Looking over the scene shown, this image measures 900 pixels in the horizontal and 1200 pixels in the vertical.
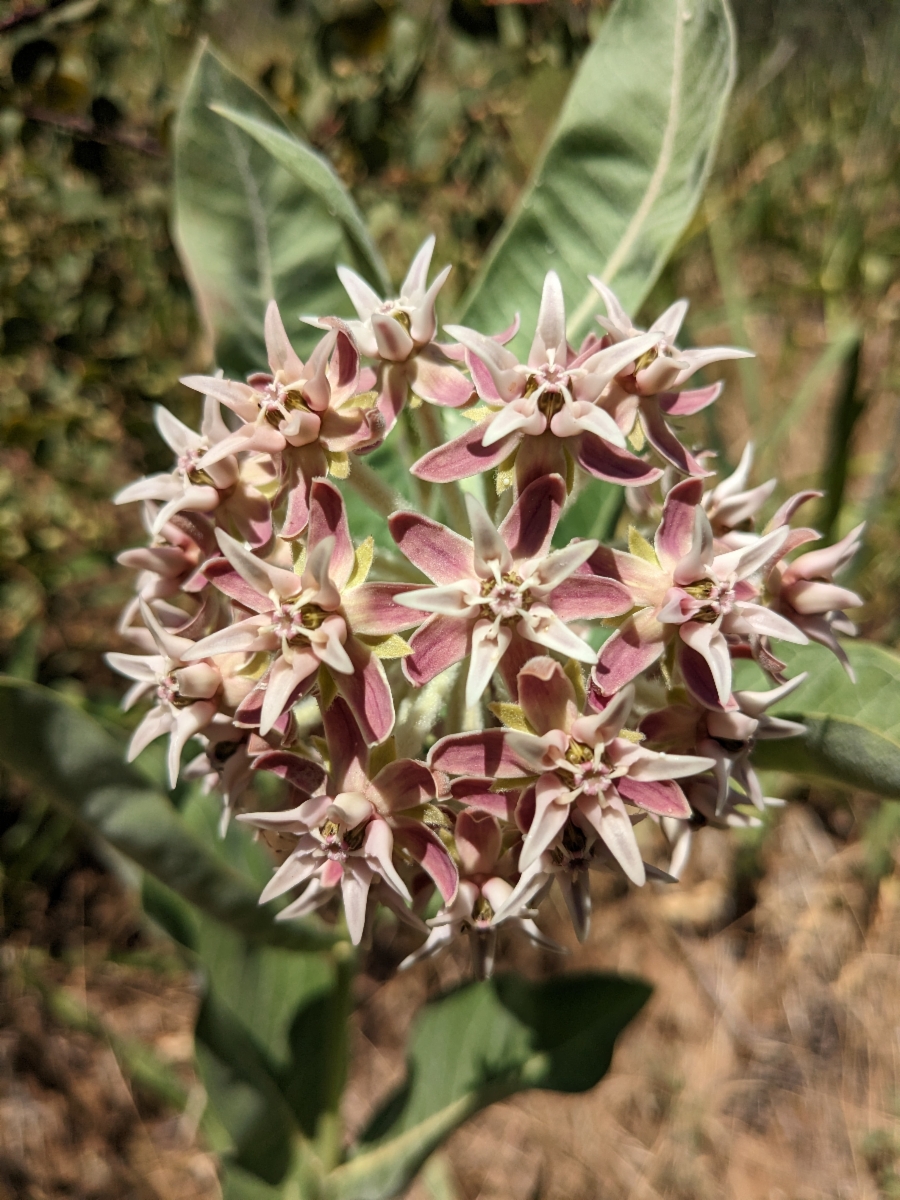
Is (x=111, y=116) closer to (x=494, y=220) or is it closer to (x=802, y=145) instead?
(x=494, y=220)

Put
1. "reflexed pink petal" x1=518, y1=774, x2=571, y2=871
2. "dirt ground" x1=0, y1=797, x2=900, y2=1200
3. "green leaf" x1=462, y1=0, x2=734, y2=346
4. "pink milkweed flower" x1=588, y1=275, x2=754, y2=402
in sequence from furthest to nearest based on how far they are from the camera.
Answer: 1. "dirt ground" x1=0, y1=797, x2=900, y2=1200
2. "green leaf" x1=462, y1=0, x2=734, y2=346
3. "pink milkweed flower" x1=588, y1=275, x2=754, y2=402
4. "reflexed pink petal" x1=518, y1=774, x2=571, y2=871

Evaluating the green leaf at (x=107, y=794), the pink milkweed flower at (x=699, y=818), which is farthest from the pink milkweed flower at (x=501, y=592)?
the green leaf at (x=107, y=794)

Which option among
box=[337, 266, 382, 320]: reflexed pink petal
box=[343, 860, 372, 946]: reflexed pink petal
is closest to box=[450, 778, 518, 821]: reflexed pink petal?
box=[343, 860, 372, 946]: reflexed pink petal

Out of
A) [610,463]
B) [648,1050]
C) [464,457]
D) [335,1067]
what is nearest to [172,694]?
[464,457]

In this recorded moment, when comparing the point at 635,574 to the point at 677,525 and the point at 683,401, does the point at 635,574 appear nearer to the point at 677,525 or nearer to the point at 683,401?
the point at 677,525

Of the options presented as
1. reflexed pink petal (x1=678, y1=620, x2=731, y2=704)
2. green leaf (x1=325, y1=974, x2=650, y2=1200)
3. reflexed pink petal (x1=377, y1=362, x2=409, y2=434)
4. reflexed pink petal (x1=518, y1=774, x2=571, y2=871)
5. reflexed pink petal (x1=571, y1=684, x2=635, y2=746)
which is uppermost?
reflexed pink petal (x1=377, y1=362, x2=409, y2=434)

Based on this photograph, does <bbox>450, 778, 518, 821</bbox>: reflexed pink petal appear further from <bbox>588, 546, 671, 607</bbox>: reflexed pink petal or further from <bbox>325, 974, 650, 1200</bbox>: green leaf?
<bbox>325, 974, 650, 1200</bbox>: green leaf

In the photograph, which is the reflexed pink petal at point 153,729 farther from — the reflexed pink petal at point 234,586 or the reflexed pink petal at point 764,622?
the reflexed pink petal at point 764,622
